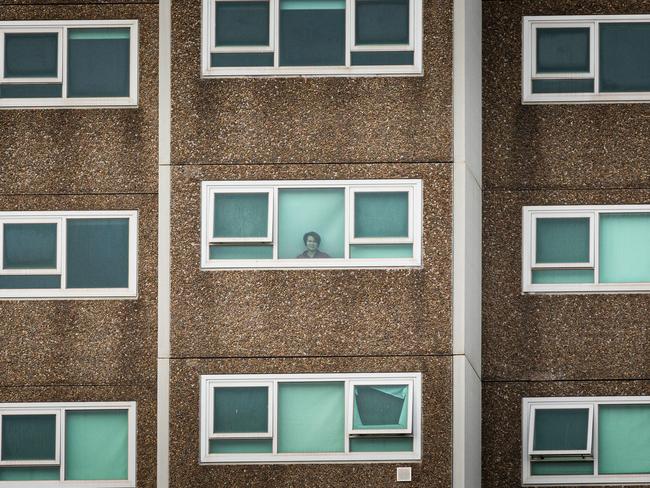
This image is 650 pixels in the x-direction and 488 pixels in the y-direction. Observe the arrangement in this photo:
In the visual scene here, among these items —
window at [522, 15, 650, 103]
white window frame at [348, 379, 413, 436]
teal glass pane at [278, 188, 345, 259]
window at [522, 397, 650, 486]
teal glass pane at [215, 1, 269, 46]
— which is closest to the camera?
white window frame at [348, 379, 413, 436]

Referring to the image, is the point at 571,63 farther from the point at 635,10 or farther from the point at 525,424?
the point at 525,424

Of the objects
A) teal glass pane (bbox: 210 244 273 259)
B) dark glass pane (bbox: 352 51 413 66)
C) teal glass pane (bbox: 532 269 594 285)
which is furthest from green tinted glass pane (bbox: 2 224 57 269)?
teal glass pane (bbox: 532 269 594 285)

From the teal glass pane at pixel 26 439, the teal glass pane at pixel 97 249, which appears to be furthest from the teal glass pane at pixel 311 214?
the teal glass pane at pixel 26 439

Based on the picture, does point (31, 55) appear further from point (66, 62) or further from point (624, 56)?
point (624, 56)

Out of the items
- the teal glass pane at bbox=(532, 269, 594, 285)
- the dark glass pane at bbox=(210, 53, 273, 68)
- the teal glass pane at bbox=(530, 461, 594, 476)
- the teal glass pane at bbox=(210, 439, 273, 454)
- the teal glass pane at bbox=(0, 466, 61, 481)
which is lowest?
the teal glass pane at bbox=(0, 466, 61, 481)

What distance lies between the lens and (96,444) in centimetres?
918

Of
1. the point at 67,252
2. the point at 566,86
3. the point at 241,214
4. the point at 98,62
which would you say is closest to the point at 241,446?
the point at 241,214

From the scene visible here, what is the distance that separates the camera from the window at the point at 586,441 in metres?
9.23

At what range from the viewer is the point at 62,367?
29.8ft

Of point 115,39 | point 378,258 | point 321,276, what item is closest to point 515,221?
point 378,258

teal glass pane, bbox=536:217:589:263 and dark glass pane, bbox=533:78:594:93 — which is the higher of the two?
dark glass pane, bbox=533:78:594:93

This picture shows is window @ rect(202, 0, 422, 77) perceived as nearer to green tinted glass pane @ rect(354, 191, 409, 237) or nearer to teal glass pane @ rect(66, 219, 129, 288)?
green tinted glass pane @ rect(354, 191, 409, 237)

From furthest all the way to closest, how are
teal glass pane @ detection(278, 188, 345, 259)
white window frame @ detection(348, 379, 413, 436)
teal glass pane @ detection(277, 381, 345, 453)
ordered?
teal glass pane @ detection(278, 188, 345, 259)
teal glass pane @ detection(277, 381, 345, 453)
white window frame @ detection(348, 379, 413, 436)

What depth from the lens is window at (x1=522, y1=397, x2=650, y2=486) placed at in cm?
923
